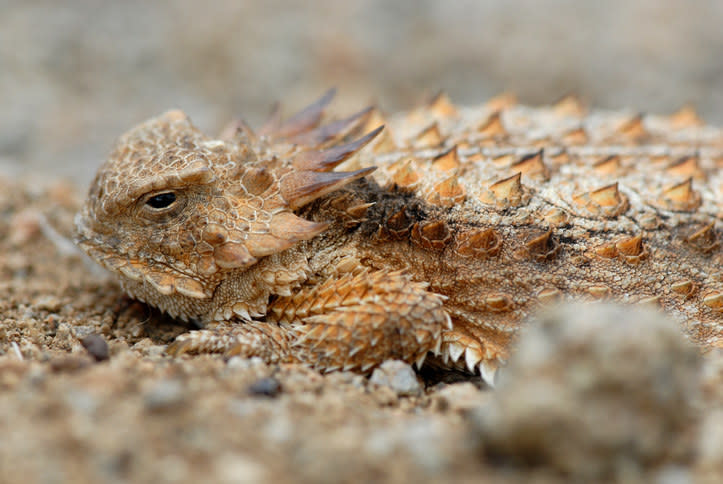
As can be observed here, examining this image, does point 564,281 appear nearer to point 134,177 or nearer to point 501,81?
point 134,177

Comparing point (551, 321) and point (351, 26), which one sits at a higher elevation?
point (351, 26)

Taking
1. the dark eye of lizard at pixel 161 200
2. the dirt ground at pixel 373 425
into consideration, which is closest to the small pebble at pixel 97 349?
the dirt ground at pixel 373 425

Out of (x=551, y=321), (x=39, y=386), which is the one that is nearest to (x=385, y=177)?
(x=551, y=321)

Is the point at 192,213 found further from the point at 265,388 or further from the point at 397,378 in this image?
the point at 397,378

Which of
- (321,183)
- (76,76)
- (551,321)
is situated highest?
(76,76)

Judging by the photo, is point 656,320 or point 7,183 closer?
point 656,320

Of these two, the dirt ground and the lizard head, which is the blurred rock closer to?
the dirt ground
